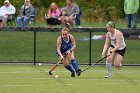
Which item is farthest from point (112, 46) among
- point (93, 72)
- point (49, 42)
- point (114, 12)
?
point (114, 12)

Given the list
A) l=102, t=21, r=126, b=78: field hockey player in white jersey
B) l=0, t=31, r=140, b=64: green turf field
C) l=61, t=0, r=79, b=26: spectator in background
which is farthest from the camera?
l=61, t=0, r=79, b=26: spectator in background

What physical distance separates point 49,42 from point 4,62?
265cm

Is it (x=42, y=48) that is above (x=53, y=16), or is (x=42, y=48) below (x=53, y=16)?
below

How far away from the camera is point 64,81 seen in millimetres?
18641

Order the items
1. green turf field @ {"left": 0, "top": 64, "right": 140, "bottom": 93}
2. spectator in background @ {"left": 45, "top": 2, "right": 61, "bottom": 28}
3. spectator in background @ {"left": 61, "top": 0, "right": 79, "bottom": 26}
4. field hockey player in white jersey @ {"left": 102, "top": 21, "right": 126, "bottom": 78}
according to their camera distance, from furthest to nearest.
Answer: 1. spectator in background @ {"left": 45, "top": 2, "right": 61, "bottom": 28}
2. spectator in background @ {"left": 61, "top": 0, "right": 79, "bottom": 26}
3. field hockey player in white jersey @ {"left": 102, "top": 21, "right": 126, "bottom": 78}
4. green turf field @ {"left": 0, "top": 64, "right": 140, "bottom": 93}

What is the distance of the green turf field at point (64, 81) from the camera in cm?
1641

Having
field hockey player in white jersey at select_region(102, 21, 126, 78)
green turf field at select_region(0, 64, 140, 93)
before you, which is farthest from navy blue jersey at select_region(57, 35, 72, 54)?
field hockey player in white jersey at select_region(102, 21, 126, 78)

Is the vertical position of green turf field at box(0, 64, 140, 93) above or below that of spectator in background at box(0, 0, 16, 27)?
below

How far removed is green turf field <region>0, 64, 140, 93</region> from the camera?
53.8 feet

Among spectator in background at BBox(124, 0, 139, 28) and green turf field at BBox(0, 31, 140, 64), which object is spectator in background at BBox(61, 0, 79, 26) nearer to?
green turf field at BBox(0, 31, 140, 64)

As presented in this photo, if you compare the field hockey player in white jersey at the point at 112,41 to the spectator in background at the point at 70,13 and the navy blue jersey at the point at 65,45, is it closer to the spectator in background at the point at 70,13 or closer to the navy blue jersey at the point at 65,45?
the navy blue jersey at the point at 65,45

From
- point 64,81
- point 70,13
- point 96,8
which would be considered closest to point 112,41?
point 64,81

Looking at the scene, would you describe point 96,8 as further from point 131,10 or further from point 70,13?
point 131,10

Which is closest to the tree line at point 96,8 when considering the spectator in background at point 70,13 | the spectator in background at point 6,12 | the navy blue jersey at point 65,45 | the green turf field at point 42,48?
the spectator in background at point 6,12
